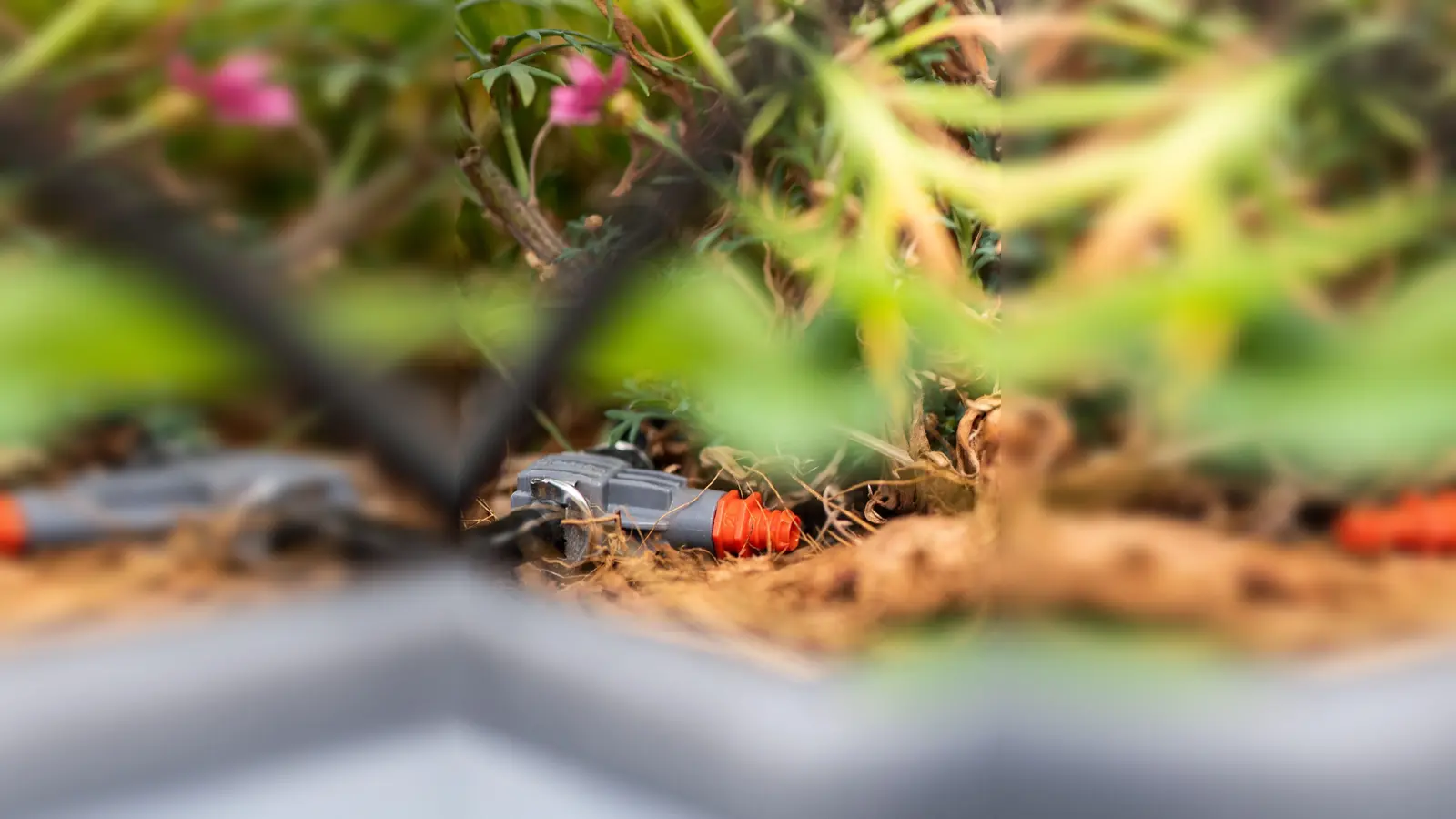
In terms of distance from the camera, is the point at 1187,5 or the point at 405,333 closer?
the point at 1187,5

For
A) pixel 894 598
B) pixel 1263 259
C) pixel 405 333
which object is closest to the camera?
pixel 1263 259

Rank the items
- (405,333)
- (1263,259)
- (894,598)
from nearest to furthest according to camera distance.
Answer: (1263,259) < (894,598) < (405,333)

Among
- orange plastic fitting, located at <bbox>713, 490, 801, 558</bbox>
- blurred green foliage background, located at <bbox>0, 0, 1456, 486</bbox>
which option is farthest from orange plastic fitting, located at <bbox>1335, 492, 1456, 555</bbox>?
orange plastic fitting, located at <bbox>713, 490, 801, 558</bbox>

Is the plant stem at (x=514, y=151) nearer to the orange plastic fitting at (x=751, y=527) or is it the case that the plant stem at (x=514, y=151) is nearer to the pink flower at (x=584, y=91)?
the pink flower at (x=584, y=91)

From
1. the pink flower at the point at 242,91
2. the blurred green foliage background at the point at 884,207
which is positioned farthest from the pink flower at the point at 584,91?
the pink flower at the point at 242,91

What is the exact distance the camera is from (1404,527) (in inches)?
14.7

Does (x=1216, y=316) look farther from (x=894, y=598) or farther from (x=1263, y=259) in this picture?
(x=894, y=598)

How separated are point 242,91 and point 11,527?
23 centimetres

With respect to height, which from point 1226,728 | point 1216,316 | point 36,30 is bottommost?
point 1226,728

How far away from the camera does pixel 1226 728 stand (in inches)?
14.3

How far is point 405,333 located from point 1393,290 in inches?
19.3

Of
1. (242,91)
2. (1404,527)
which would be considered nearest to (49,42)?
(242,91)

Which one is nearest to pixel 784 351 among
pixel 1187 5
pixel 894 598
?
pixel 894 598

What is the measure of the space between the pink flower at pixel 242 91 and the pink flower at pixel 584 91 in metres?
0.16
